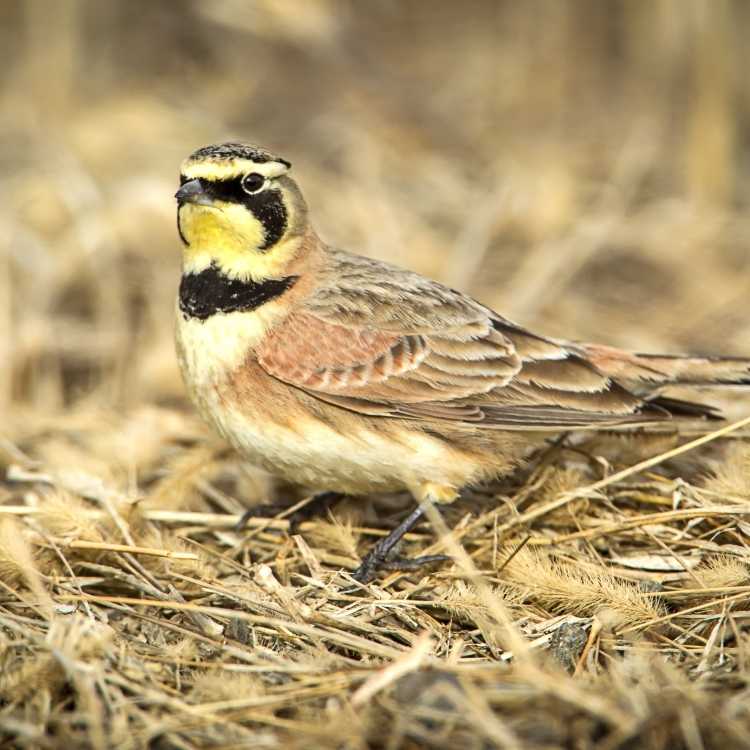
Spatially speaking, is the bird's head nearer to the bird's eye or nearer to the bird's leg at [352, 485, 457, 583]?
the bird's eye

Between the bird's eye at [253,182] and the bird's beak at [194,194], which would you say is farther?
the bird's eye at [253,182]

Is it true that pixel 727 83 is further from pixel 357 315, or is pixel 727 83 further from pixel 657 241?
pixel 357 315

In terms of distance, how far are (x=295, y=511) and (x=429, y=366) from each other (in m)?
1.10

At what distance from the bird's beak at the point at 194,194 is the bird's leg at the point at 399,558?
167cm

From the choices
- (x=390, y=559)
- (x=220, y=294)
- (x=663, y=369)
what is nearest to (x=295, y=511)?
(x=390, y=559)

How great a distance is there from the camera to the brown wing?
490cm

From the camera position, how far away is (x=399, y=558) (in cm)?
505

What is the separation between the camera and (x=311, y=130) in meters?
10.9

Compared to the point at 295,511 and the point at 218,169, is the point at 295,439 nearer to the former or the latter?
the point at 295,511

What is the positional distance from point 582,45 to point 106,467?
315 inches

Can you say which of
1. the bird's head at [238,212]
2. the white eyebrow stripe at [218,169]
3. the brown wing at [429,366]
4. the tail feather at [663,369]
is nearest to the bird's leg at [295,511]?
the brown wing at [429,366]

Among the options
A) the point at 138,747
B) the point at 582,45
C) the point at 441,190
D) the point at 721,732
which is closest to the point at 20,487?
the point at 138,747

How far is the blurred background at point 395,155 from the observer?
7.91 metres

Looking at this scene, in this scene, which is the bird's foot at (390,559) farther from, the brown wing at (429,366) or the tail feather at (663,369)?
the tail feather at (663,369)
